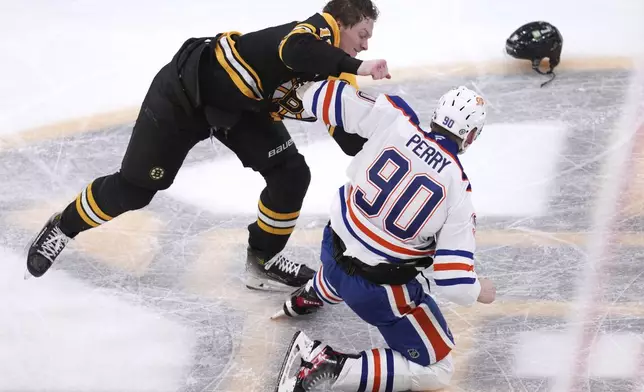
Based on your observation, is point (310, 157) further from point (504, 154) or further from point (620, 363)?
point (620, 363)

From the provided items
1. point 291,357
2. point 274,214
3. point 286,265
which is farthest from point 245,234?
point 291,357

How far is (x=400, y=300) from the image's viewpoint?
2824 millimetres

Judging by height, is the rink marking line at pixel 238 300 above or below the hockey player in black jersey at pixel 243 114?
below

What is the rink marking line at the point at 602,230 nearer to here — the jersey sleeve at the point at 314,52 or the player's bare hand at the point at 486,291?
the player's bare hand at the point at 486,291

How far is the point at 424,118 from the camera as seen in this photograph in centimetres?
447

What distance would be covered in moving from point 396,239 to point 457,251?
0.61ft

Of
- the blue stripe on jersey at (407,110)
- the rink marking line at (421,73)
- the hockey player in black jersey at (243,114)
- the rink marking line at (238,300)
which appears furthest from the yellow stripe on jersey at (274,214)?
the rink marking line at (421,73)

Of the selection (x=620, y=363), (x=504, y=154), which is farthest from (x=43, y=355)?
(x=504, y=154)

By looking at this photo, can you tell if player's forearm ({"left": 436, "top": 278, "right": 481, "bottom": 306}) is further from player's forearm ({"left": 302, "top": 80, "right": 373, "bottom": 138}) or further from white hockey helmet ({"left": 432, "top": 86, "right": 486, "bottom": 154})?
player's forearm ({"left": 302, "top": 80, "right": 373, "bottom": 138})

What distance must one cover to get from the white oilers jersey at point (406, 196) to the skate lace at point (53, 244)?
1.25 meters

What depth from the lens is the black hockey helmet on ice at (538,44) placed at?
4.75 metres

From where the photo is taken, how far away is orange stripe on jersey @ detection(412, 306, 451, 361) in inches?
112

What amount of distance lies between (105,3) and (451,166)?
3.44m

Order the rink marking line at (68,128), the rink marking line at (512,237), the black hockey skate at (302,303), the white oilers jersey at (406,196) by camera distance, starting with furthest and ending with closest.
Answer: the rink marking line at (68,128) → the rink marking line at (512,237) → the black hockey skate at (302,303) → the white oilers jersey at (406,196)
